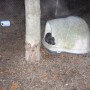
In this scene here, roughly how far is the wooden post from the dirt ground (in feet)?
0.55

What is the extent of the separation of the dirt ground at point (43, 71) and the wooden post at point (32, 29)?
17 centimetres

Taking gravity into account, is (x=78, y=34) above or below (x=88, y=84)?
above

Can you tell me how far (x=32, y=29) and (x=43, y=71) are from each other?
774 millimetres

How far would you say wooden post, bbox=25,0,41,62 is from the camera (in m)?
4.28

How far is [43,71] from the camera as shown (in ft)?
14.8

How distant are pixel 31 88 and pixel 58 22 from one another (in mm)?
1589

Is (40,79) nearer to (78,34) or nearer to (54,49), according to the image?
(54,49)

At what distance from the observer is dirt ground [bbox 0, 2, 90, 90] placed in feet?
13.7

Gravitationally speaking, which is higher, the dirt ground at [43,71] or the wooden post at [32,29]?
the wooden post at [32,29]

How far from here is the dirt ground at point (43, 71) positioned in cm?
419

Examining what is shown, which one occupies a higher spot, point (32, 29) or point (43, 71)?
point (32, 29)

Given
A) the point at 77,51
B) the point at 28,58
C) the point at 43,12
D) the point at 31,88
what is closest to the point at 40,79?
the point at 31,88

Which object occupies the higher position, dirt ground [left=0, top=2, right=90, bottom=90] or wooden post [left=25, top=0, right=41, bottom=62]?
wooden post [left=25, top=0, right=41, bottom=62]

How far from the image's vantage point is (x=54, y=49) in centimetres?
496
